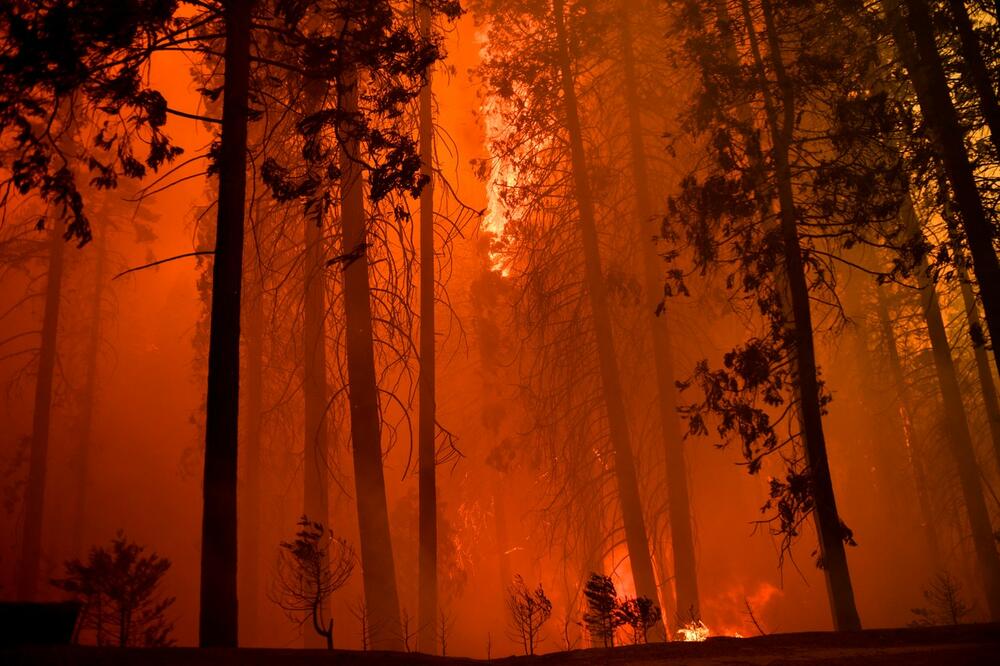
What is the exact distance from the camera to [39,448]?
20.6m

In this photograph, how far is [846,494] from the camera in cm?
2905

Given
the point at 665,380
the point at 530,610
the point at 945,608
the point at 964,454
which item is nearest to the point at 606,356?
the point at 665,380

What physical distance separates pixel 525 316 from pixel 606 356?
13.8ft

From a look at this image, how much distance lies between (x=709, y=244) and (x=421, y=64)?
4853 millimetres

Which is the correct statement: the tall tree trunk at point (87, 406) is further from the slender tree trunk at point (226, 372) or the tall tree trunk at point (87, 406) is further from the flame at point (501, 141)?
the slender tree trunk at point (226, 372)

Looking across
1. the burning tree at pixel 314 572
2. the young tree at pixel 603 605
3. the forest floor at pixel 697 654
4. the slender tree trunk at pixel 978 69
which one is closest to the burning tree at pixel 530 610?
the young tree at pixel 603 605

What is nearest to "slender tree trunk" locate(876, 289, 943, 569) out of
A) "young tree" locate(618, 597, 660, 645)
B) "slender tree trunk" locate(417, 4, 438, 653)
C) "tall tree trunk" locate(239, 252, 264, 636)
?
"slender tree trunk" locate(417, 4, 438, 653)

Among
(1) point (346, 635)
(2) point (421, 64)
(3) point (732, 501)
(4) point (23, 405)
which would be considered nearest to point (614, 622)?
(2) point (421, 64)

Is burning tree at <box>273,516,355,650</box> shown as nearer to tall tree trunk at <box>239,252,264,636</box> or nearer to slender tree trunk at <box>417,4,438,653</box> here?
slender tree trunk at <box>417,4,438,653</box>

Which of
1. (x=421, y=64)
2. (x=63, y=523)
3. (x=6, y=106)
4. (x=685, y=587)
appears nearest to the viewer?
(x=6, y=106)

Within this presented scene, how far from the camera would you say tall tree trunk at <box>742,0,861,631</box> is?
9.36 metres

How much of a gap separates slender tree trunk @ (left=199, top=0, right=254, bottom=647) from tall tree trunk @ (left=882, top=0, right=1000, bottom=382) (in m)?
8.66

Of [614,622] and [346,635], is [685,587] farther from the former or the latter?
[346,635]

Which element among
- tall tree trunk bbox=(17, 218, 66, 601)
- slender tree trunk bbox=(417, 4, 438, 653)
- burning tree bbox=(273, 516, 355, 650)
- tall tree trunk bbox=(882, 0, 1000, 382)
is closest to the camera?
burning tree bbox=(273, 516, 355, 650)
